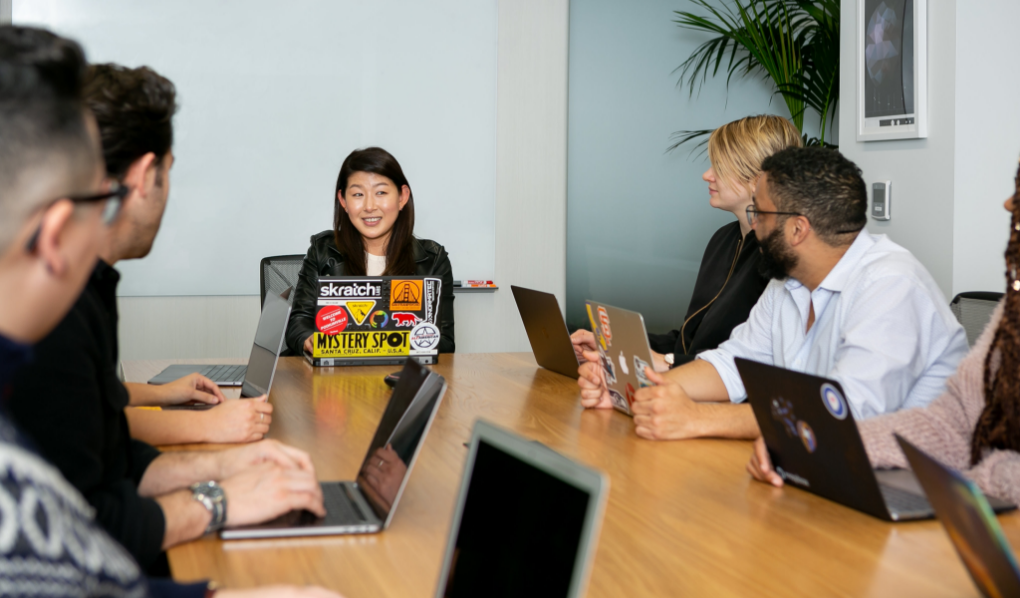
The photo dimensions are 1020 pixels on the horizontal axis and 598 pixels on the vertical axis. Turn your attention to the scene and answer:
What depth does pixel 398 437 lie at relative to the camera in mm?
1257

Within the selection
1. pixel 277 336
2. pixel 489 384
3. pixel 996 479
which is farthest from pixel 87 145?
pixel 489 384

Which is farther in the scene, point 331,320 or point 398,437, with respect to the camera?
point 331,320

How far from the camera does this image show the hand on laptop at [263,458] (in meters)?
1.38

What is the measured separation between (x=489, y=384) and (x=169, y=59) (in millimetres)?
2564

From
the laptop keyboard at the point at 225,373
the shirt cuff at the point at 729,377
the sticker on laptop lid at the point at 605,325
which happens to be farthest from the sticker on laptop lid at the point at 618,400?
the laptop keyboard at the point at 225,373

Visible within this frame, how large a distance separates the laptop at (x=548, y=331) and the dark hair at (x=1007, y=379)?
1.11 metres

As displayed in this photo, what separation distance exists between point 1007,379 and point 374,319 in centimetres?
171

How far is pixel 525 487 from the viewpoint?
0.75 metres

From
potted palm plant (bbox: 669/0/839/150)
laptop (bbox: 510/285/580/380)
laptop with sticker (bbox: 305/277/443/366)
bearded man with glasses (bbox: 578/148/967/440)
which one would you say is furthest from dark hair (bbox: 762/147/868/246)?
potted palm plant (bbox: 669/0/839/150)

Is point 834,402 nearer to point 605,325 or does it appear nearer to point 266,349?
point 605,325

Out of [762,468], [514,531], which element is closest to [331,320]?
[762,468]

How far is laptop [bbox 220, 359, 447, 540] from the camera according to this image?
118cm

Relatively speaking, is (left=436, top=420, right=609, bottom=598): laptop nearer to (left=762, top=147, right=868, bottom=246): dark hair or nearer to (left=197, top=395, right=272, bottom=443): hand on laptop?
(left=197, top=395, right=272, bottom=443): hand on laptop

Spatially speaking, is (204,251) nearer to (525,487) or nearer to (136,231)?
(136,231)
